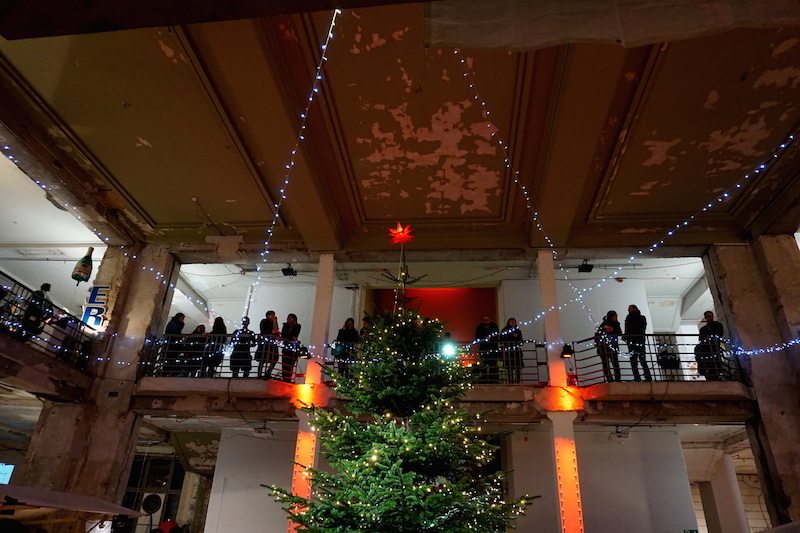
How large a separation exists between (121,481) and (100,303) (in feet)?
10.4

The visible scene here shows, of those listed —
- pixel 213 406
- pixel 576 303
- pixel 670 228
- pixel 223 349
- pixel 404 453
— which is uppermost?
pixel 670 228

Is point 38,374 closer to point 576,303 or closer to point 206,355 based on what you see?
point 206,355

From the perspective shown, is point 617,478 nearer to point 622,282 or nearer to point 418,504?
point 622,282

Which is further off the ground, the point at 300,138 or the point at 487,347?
the point at 300,138

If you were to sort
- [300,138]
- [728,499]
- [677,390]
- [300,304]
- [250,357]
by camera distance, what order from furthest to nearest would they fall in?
1. [300,304]
2. [728,499]
3. [250,357]
4. [677,390]
5. [300,138]

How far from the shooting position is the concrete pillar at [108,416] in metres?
7.99

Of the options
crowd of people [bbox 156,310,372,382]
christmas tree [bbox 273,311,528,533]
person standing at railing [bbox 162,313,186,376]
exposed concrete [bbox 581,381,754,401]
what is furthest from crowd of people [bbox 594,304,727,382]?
person standing at railing [bbox 162,313,186,376]

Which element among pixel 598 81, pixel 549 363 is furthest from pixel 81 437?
pixel 598 81

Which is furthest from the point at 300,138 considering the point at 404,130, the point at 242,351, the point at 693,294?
the point at 693,294

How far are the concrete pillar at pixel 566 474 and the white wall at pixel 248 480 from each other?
530cm

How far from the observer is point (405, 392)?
5.16m

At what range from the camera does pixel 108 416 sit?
8.49 m

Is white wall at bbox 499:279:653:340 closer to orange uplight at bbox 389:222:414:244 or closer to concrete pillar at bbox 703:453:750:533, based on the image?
concrete pillar at bbox 703:453:750:533

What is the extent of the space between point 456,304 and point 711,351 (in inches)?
238
